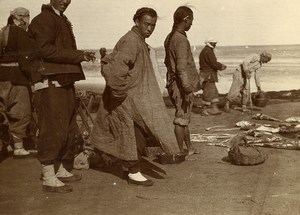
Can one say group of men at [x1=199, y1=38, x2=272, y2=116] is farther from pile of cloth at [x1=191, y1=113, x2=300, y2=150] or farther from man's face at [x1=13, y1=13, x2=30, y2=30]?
man's face at [x1=13, y1=13, x2=30, y2=30]

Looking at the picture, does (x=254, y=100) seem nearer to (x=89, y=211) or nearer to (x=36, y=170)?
(x=36, y=170)

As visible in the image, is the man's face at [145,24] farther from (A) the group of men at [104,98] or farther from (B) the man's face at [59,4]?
(B) the man's face at [59,4]

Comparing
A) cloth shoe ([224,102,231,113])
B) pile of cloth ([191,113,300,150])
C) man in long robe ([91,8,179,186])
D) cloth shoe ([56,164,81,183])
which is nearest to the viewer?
man in long robe ([91,8,179,186])

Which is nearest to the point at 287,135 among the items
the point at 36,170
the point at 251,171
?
the point at 251,171

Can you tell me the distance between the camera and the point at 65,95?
4004mm

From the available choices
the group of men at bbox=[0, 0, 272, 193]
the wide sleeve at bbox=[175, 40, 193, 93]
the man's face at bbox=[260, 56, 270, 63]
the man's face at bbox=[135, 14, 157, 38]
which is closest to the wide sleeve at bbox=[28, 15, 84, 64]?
the group of men at bbox=[0, 0, 272, 193]

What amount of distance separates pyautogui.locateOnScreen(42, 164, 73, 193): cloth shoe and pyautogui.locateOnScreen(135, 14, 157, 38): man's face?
137 centimetres

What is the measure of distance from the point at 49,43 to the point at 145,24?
2.76 feet

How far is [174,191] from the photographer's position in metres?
A: 3.95

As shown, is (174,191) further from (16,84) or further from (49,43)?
(16,84)

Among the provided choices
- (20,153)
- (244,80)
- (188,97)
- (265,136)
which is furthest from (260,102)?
(20,153)

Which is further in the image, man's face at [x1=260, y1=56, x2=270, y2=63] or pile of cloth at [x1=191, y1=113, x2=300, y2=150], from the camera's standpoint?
man's face at [x1=260, y1=56, x2=270, y2=63]

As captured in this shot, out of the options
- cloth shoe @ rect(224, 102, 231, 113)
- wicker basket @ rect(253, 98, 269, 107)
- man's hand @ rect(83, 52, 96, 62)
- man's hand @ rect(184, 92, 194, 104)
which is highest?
man's hand @ rect(83, 52, 96, 62)

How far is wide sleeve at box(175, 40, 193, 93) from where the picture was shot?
4898 millimetres
